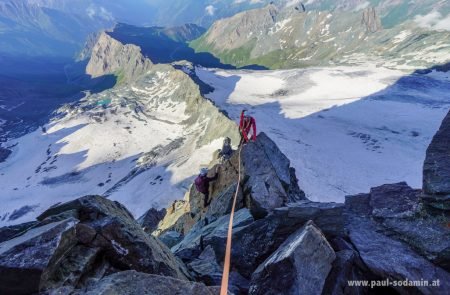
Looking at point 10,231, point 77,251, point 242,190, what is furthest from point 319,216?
point 10,231

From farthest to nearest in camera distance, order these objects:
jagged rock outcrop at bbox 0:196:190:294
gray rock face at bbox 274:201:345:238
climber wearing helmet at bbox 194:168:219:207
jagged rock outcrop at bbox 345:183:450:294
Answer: climber wearing helmet at bbox 194:168:219:207 → gray rock face at bbox 274:201:345:238 → jagged rock outcrop at bbox 345:183:450:294 → jagged rock outcrop at bbox 0:196:190:294

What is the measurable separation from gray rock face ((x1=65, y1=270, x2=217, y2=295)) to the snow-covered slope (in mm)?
38810

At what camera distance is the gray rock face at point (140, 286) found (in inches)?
273

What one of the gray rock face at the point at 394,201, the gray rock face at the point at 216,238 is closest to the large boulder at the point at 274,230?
the gray rock face at the point at 216,238

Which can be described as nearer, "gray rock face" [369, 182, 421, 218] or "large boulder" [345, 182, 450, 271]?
"large boulder" [345, 182, 450, 271]

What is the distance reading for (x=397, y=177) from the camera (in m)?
53.4

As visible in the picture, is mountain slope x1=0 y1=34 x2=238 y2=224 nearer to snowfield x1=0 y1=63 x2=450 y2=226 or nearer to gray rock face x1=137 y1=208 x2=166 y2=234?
snowfield x1=0 y1=63 x2=450 y2=226

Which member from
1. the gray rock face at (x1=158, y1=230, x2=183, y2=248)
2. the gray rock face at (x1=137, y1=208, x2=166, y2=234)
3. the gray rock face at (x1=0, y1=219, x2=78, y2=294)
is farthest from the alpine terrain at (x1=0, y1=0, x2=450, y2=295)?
the gray rock face at (x1=137, y1=208, x2=166, y2=234)

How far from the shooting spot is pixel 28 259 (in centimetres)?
716

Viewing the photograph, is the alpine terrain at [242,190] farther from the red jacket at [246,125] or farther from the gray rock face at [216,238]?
the red jacket at [246,125]

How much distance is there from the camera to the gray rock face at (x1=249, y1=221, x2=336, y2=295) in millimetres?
8430

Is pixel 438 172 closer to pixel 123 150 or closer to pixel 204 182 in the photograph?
pixel 204 182

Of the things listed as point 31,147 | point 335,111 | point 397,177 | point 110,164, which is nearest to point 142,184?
point 110,164

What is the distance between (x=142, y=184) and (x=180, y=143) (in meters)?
27.7
